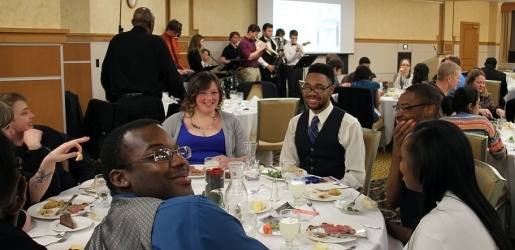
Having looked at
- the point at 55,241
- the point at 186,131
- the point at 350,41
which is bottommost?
the point at 55,241

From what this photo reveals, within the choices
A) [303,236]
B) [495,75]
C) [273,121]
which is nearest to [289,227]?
[303,236]

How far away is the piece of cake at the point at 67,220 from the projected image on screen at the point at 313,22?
10.3m

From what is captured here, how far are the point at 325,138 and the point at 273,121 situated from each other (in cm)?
214

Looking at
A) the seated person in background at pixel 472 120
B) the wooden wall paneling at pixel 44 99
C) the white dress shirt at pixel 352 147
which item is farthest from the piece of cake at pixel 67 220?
the wooden wall paneling at pixel 44 99

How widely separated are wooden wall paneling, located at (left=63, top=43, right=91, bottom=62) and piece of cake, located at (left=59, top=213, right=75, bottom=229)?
5.50 meters

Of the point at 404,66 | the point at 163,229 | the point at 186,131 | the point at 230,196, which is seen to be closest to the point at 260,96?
the point at 404,66

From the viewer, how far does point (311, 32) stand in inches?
511

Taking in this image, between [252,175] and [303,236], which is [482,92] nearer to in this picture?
[252,175]

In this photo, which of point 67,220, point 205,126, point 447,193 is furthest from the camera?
point 205,126

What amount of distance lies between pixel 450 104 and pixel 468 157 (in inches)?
99.0

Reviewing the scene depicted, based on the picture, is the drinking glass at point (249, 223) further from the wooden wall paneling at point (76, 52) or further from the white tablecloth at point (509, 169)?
the wooden wall paneling at point (76, 52)

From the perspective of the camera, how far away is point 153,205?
127 cm

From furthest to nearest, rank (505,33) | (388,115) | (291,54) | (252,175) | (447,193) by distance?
(505,33) → (291,54) → (388,115) → (252,175) → (447,193)

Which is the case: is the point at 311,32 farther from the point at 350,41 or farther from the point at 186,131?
the point at 186,131
